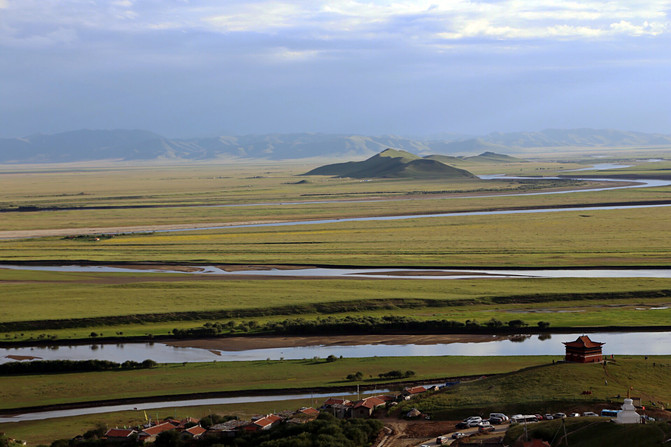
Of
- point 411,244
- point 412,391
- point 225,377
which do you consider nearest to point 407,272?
point 411,244

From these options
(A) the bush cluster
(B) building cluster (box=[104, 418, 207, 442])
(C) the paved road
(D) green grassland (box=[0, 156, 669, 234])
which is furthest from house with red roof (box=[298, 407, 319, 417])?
(D) green grassland (box=[0, 156, 669, 234])

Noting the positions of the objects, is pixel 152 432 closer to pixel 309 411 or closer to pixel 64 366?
pixel 309 411

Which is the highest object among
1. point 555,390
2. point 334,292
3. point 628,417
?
point 628,417

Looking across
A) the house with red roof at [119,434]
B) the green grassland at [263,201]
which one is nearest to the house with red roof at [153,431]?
the house with red roof at [119,434]

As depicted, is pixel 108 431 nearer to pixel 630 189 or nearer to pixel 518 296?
pixel 518 296

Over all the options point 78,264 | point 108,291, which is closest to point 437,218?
point 78,264
